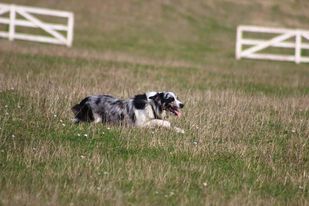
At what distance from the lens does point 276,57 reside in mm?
29359

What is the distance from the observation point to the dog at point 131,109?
38.6 feet

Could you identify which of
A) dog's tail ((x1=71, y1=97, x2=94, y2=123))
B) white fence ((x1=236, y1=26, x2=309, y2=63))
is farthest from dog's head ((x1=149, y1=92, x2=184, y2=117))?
white fence ((x1=236, y1=26, x2=309, y2=63))

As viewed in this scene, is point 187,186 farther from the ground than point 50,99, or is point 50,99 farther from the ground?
point 50,99

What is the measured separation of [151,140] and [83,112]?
6.28 feet

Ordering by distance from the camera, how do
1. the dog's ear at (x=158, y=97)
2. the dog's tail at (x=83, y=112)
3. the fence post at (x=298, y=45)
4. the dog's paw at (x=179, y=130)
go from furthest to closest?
the fence post at (x=298, y=45)
the dog's ear at (x=158, y=97)
the dog's tail at (x=83, y=112)
the dog's paw at (x=179, y=130)

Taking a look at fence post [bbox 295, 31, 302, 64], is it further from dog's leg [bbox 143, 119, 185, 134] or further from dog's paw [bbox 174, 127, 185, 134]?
dog's paw [bbox 174, 127, 185, 134]

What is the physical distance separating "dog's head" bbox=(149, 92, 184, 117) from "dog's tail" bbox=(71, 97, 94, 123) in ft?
3.42

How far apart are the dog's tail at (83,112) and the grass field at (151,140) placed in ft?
0.46

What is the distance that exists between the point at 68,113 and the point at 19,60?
8.40 m

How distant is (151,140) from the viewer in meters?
10.2

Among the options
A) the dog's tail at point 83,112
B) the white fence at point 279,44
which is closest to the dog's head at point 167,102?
the dog's tail at point 83,112

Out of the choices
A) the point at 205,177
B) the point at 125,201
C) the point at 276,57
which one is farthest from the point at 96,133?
the point at 276,57

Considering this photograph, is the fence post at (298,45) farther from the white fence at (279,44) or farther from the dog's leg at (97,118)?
the dog's leg at (97,118)

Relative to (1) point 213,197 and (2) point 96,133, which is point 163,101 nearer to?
(2) point 96,133
